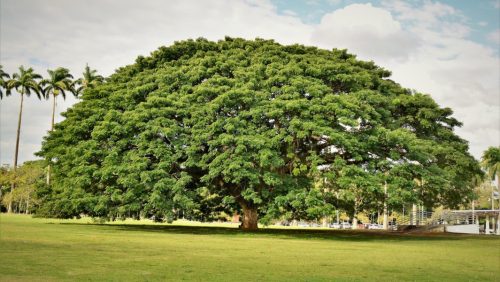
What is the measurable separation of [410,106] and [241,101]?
12.9m

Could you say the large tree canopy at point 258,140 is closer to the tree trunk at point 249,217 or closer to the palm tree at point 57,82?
the tree trunk at point 249,217

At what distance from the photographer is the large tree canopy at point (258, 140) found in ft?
98.7

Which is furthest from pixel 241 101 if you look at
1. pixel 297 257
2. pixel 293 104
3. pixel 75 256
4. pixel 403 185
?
pixel 75 256

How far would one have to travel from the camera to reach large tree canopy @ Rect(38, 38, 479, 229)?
30.1 meters

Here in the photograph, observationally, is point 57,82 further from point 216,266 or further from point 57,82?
point 216,266

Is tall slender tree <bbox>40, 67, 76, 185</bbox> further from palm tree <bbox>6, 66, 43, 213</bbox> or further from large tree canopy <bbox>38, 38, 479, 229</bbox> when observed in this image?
large tree canopy <bbox>38, 38, 479, 229</bbox>

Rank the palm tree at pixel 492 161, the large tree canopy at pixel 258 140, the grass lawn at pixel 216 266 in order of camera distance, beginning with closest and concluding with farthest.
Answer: the grass lawn at pixel 216 266, the large tree canopy at pixel 258 140, the palm tree at pixel 492 161

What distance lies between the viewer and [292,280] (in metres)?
11.2

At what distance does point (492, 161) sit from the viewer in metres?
67.4

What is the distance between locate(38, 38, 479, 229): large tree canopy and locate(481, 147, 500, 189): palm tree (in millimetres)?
32658

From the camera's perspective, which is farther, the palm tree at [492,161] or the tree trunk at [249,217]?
the palm tree at [492,161]

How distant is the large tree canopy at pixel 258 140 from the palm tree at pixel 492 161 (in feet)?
107

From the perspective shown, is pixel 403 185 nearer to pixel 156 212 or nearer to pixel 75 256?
pixel 156 212

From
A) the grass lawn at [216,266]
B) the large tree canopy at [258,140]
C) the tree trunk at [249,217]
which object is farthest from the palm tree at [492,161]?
the grass lawn at [216,266]
